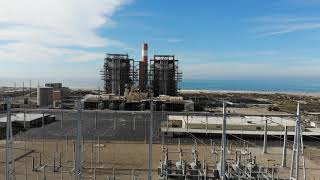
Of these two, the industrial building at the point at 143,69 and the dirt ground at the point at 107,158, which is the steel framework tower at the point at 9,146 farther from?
the industrial building at the point at 143,69

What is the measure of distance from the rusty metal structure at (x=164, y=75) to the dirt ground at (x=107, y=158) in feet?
99.5

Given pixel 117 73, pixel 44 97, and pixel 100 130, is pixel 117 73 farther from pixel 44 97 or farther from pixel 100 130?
pixel 100 130

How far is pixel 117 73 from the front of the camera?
5122cm

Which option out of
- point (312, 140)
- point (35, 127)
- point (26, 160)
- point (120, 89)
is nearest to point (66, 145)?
point (26, 160)

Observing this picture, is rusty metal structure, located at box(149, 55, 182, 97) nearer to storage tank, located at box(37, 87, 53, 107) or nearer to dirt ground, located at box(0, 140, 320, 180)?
storage tank, located at box(37, 87, 53, 107)

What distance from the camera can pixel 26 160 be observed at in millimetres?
16422

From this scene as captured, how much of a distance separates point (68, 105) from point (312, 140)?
24.1 m

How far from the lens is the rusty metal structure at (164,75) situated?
51594mm

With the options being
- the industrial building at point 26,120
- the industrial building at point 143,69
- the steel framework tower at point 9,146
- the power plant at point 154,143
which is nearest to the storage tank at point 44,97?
the power plant at point 154,143

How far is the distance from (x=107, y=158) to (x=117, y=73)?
113ft

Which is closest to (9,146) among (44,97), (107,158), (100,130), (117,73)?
(107,158)

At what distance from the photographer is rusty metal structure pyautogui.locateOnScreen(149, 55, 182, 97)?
51.6 metres

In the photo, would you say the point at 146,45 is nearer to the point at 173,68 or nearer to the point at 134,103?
the point at 173,68

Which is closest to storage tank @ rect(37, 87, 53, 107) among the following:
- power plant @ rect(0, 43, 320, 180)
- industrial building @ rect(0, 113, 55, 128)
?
power plant @ rect(0, 43, 320, 180)
